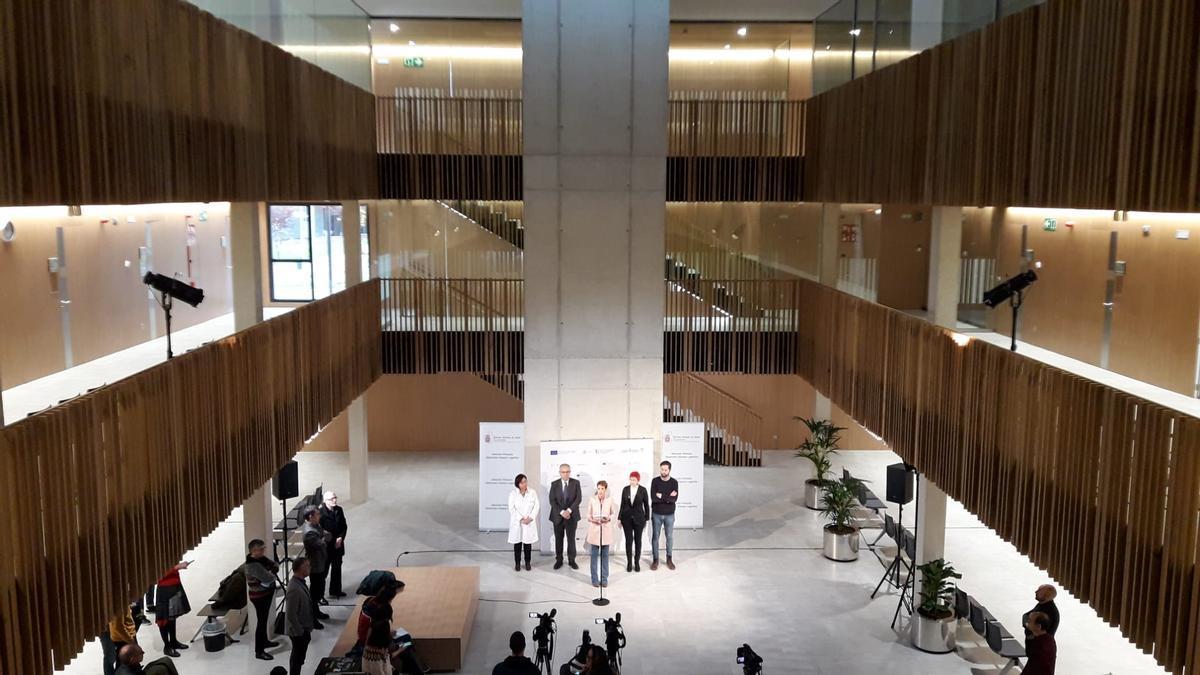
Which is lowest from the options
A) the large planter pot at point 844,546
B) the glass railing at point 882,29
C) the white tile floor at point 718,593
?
the white tile floor at point 718,593

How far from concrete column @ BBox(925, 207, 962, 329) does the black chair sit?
3173 mm

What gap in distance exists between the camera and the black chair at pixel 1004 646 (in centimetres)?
973

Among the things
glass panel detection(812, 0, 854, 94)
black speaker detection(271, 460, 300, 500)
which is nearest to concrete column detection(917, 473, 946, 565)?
glass panel detection(812, 0, 854, 94)

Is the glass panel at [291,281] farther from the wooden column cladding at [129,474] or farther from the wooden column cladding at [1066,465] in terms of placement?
the wooden column cladding at [1066,465]

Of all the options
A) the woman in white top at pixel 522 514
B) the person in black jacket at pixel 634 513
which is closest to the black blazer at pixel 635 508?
the person in black jacket at pixel 634 513

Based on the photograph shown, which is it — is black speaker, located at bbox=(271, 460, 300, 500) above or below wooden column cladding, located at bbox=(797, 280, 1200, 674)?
below

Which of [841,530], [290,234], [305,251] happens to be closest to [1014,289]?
[841,530]

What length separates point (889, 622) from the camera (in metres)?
11.6

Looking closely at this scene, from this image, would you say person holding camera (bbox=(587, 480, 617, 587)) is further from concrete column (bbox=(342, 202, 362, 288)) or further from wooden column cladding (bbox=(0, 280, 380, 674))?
concrete column (bbox=(342, 202, 362, 288))

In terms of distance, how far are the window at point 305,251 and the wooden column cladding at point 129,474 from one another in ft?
24.2

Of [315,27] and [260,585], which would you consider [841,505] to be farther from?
[315,27]

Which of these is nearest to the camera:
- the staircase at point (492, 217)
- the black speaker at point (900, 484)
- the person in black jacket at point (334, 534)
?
the person in black jacket at point (334, 534)

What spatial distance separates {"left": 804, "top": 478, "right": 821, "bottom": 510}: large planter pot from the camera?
16234 millimetres

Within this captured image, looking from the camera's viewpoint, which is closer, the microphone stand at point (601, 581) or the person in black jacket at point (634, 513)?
the microphone stand at point (601, 581)
